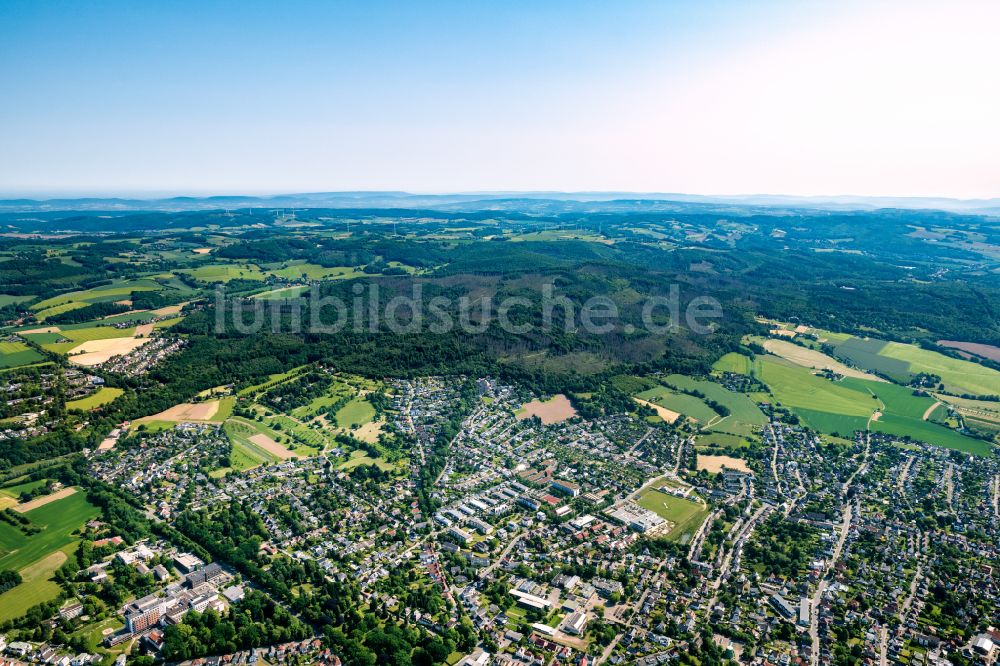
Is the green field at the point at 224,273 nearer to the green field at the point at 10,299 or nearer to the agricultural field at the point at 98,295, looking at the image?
the agricultural field at the point at 98,295

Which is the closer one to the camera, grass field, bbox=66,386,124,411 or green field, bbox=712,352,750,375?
grass field, bbox=66,386,124,411

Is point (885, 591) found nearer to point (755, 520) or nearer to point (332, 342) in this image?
point (755, 520)

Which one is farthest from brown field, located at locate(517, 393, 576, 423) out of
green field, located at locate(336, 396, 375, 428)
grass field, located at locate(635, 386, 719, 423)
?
green field, located at locate(336, 396, 375, 428)

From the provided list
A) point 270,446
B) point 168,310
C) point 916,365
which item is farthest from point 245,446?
point 916,365

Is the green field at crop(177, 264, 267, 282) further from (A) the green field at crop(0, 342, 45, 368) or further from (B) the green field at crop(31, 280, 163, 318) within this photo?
(A) the green field at crop(0, 342, 45, 368)

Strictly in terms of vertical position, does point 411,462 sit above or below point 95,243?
below

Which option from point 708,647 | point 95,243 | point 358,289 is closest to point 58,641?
point 708,647
